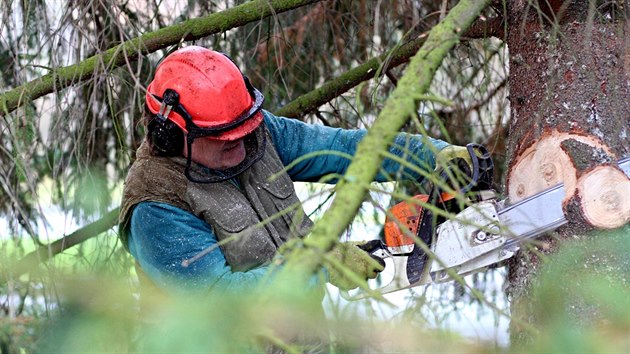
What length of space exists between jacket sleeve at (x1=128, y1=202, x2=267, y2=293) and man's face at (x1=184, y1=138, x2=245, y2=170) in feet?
0.68

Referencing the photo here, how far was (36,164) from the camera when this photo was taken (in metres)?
4.11

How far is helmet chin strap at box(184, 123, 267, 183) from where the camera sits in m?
2.92

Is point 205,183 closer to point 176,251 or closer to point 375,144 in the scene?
point 176,251

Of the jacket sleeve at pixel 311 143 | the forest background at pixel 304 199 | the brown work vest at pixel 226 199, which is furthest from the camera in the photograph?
the jacket sleeve at pixel 311 143

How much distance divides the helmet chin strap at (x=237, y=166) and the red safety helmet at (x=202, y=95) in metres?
0.15

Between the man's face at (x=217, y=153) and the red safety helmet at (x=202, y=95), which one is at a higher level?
the red safety helmet at (x=202, y=95)

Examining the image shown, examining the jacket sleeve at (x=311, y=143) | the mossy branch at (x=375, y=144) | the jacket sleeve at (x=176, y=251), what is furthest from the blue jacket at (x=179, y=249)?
the mossy branch at (x=375, y=144)

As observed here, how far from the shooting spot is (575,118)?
8.25 feet

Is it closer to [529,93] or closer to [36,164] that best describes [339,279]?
[529,93]

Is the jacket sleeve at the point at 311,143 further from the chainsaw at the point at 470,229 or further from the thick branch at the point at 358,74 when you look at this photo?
the chainsaw at the point at 470,229

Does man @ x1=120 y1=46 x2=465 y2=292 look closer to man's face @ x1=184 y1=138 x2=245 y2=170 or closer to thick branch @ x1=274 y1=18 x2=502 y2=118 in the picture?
man's face @ x1=184 y1=138 x2=245 y2=170

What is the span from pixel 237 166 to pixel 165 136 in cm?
33

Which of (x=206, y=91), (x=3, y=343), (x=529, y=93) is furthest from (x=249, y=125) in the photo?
(x=3, y=343)

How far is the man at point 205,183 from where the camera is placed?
2816mm
